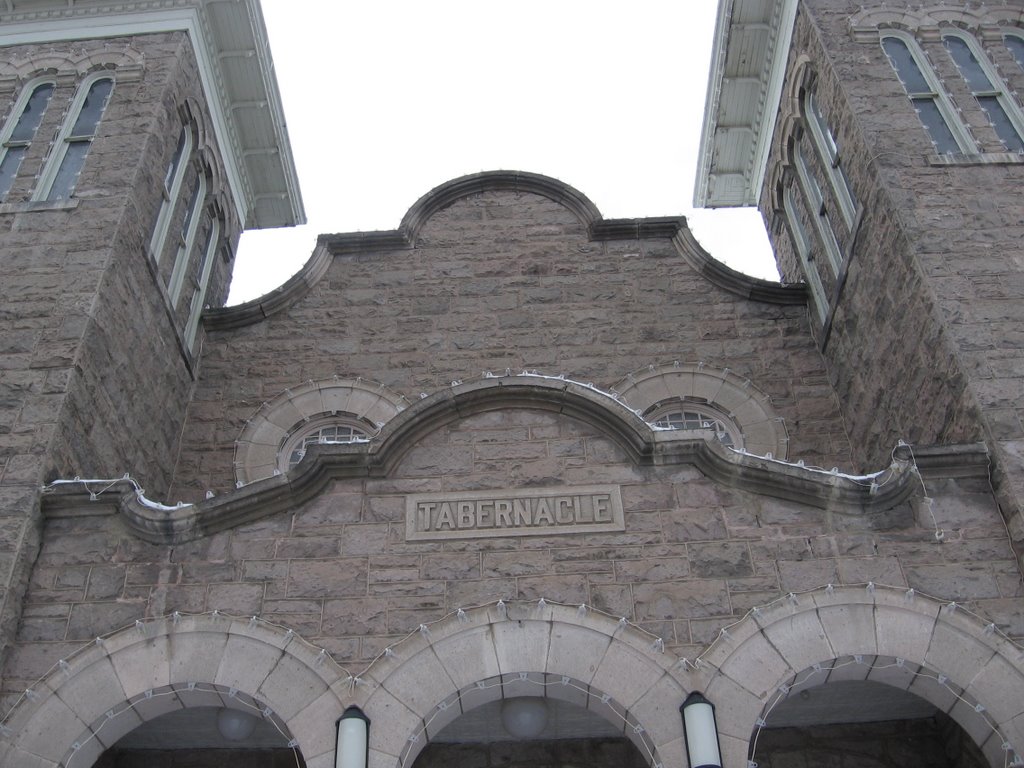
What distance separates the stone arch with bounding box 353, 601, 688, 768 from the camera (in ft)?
24.4

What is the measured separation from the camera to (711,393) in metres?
12.6

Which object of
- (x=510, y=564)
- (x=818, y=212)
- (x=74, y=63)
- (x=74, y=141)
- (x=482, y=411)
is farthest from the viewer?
(x=818, y=212)

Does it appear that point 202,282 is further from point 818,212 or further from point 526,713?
point 526,713

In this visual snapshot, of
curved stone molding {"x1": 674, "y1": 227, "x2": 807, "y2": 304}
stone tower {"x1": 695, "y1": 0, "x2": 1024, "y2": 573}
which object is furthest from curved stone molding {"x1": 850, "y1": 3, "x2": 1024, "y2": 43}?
curved stone molding {"x1": 674, "y1": 227, "x2": 807, "y2": 304}

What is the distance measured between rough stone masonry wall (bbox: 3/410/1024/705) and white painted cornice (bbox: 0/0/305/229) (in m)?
8.42

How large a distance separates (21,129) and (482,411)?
7.87m

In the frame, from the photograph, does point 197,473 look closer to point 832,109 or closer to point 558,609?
point 558,609

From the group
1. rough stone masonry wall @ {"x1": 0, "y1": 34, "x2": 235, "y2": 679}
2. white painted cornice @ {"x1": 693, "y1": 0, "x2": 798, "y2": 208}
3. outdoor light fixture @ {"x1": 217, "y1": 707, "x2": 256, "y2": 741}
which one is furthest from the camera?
white painted cornice @ {"x1": 693, "y1": 0, "x2": 798, "y2": 208}

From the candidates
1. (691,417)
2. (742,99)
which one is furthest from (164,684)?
(742,99)

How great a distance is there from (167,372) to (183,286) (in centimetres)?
173

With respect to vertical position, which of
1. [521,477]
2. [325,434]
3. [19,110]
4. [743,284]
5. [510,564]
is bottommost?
[510,564]

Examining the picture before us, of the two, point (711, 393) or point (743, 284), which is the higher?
point (743, 284)

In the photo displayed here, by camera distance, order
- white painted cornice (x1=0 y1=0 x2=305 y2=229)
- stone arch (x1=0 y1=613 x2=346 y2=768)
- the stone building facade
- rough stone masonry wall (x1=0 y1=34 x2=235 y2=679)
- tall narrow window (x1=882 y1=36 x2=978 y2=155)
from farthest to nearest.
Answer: white painted cornice (x1=0 y1=0 x2=305 y2=229) → tall narrow window (x1=882 y1=36 x2=978 y2=155) → rough stone masonry wall (x1=0 y1=34 x2=235 y2=679) → the stone building facade → stone arch (x1=0 y1=613 x2=346 y2=768)

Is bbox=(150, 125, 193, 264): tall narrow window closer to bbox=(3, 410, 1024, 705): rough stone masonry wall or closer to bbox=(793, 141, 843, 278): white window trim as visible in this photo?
bbox=(3, 410, 1024, 705): rough stone masonry wall
